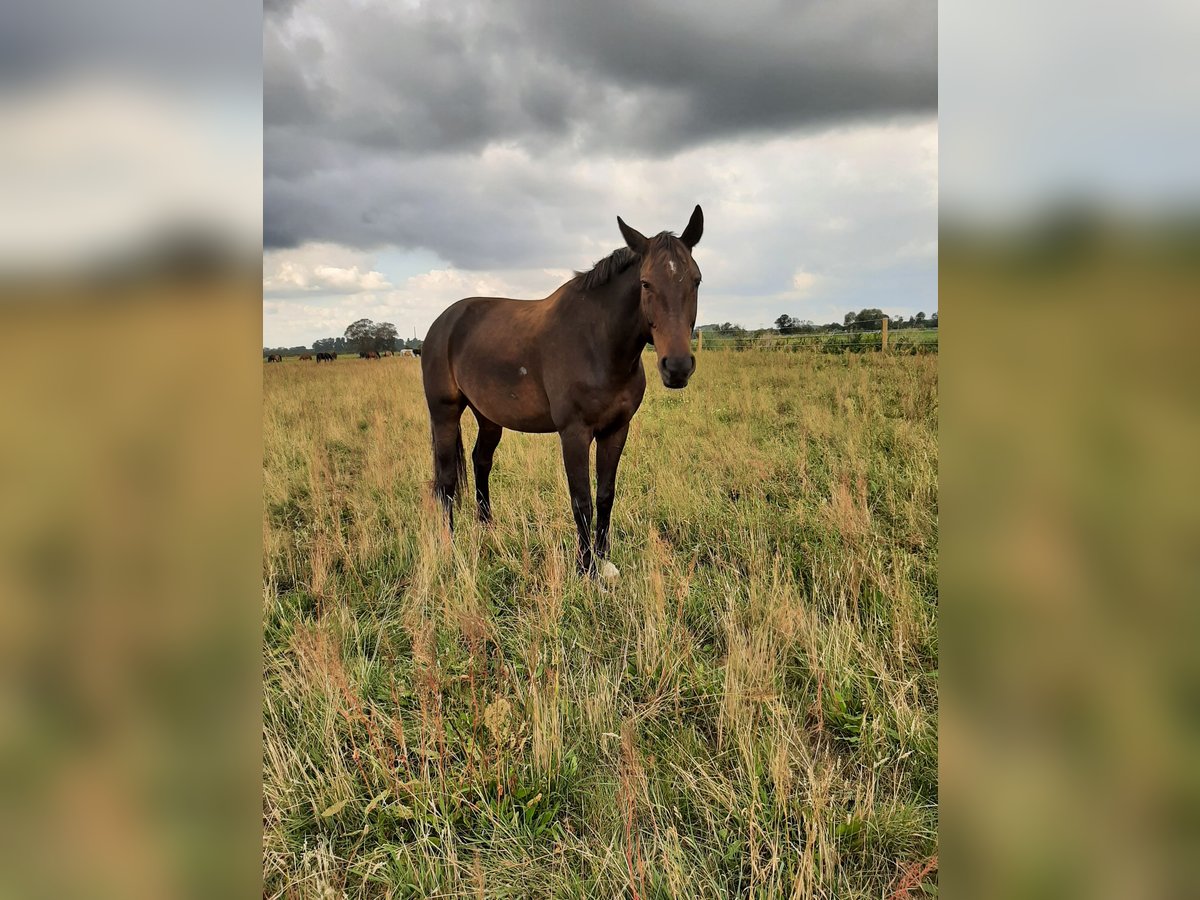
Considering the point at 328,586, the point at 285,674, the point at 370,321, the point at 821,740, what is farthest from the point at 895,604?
the point at 370,321

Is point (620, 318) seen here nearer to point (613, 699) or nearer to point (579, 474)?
point (579, 474)

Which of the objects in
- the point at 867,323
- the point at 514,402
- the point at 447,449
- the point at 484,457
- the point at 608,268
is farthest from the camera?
the point at 867,323

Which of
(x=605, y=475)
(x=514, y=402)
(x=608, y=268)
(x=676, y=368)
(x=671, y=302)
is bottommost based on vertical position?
(x=605, y=475)

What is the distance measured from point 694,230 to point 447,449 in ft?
9.95

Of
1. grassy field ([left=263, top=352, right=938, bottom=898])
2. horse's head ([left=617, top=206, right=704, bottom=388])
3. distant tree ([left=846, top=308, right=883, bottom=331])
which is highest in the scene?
distant tree ([left=846, top=308, right=883, bottom=331])

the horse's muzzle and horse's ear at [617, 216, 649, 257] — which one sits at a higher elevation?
horse's ear at [617, 216, 649, 257]

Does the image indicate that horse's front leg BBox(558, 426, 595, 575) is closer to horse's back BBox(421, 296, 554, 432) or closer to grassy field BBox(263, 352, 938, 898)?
grassy field BBox(263, 352, 938, 898)

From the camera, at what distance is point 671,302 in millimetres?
3385

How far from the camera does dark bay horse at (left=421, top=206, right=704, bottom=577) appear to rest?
346 centimetres
